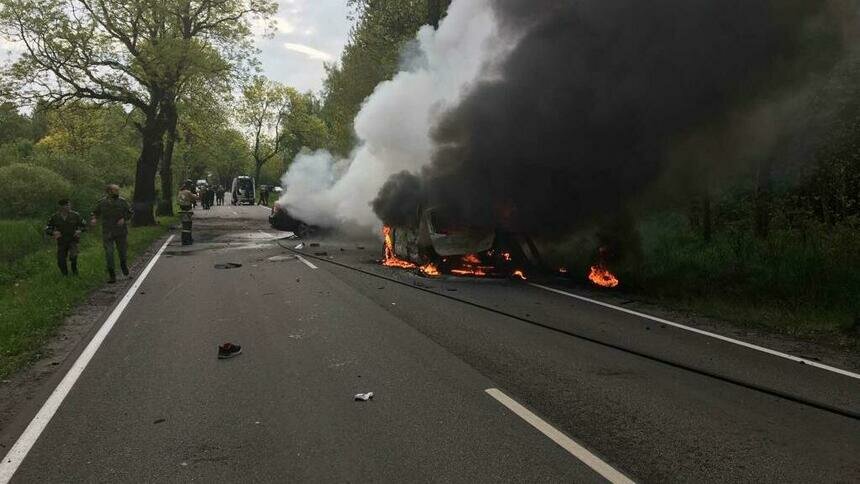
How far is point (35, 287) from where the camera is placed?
9625mm

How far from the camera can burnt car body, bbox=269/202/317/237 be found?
20000mm

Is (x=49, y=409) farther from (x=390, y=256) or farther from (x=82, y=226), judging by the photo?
(x=390, y=256)

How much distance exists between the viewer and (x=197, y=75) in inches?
Answer: 914

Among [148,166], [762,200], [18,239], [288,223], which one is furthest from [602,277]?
[148,166]

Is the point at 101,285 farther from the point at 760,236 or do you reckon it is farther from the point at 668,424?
the point at 760,236

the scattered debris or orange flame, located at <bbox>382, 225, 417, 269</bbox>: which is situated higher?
orange flame, located at <bbox>382, 225, 417, 269</bbox>

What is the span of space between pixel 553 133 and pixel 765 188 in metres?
5.84

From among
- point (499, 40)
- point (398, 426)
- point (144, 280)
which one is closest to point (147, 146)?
point (144, 280)

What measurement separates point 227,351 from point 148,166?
2052 centimetres

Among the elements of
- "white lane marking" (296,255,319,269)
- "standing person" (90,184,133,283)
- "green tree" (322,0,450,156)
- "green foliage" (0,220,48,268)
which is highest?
"green tree" (322,0,450,156)

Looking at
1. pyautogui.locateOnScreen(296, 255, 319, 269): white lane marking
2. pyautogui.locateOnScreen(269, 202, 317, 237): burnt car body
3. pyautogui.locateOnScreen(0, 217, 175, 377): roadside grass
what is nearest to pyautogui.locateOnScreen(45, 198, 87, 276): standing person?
pyautogui.locateOnScreen(0, 217, 175, 377): roadside grass

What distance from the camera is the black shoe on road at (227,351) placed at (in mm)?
5694

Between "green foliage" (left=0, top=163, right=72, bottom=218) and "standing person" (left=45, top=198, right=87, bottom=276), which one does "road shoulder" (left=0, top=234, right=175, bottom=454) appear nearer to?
"standing person" (left=45, top=198, right=87, bottom=276)

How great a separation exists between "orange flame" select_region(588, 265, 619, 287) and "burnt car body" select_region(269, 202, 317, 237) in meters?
11.4
